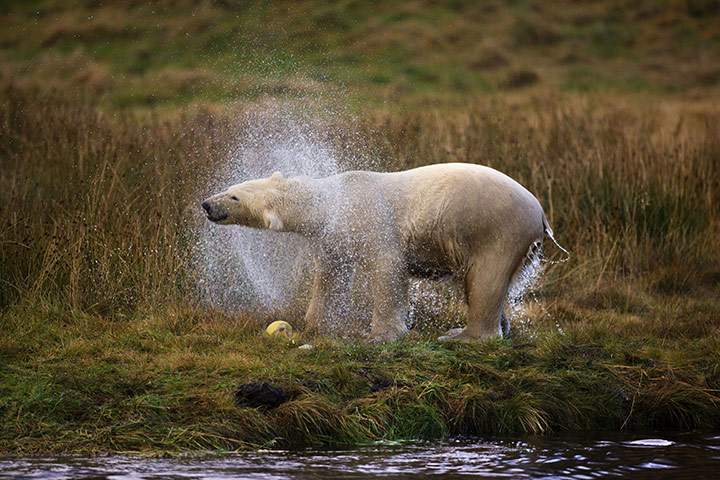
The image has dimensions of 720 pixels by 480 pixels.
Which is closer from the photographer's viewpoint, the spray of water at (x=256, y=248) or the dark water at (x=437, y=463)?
the dark water at (x=437, y=463)

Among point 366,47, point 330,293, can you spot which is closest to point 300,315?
point 330,293

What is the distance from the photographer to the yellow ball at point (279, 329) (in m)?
7.89

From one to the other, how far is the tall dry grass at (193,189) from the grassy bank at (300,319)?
0.03m

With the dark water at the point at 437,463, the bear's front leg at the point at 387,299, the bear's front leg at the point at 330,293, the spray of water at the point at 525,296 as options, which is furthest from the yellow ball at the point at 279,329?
the dark water at the point at 437,463

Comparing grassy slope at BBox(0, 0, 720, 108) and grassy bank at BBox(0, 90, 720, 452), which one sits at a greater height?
grassy slope at BBox(0, 0, 720, 108)

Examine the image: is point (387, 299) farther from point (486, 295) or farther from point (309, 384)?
point (309, 384)

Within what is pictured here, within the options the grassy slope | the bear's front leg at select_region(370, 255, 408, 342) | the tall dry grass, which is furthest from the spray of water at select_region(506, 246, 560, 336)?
the grassy slope

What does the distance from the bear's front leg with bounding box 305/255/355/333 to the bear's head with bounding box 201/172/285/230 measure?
1.77 ft

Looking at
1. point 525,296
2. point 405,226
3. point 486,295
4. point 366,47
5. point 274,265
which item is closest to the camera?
point 486,295

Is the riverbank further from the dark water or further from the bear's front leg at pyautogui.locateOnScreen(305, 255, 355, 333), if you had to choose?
the bear's front leg at pyautogui.locateOnScreen(305, 255, 355, 333)

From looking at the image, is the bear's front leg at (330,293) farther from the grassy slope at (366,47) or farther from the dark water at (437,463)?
the grassy slope at (366,47)

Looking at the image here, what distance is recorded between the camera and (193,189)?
32.3ft

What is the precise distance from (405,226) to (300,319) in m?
1.40

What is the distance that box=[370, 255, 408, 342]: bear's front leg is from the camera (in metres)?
7.95
